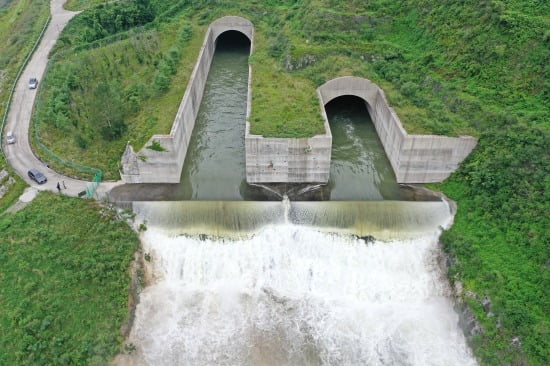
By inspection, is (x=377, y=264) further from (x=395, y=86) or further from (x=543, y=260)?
(x=395, y=86)

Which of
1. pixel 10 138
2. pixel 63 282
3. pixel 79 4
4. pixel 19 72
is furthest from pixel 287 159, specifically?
pixel 79 4

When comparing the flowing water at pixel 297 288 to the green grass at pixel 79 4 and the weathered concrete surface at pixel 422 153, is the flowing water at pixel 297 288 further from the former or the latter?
the green grass at pixel 79 4

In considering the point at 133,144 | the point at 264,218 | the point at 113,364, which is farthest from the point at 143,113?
the point at 113,364

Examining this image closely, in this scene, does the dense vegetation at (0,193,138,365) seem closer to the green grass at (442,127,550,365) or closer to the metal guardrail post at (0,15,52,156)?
the metal guardrail post at (0,15,52,156)

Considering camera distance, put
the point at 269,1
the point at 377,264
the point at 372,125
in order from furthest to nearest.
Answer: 1. the point at 269,1
2. the point at 372,125
3. the point at 377,264

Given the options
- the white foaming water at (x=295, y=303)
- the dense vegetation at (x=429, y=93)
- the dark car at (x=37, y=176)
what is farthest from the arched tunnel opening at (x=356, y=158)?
the dark car at (x=37, y=176)

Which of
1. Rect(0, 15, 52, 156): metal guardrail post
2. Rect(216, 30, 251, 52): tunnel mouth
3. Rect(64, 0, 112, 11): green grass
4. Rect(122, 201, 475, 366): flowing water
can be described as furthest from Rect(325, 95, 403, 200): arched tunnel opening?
Rect(64, 0, 112, 11): green grass

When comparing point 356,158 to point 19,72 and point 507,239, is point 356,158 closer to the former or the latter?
point 507,239
